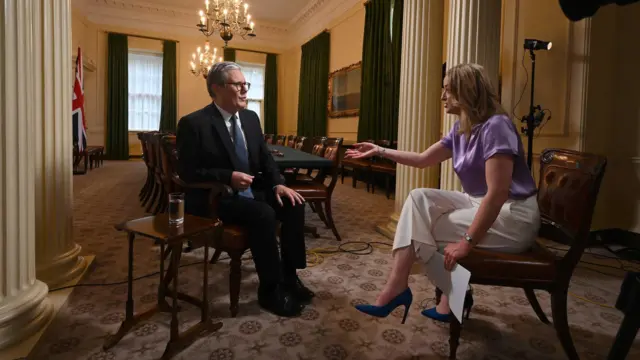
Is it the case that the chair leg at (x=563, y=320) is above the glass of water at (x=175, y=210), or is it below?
below

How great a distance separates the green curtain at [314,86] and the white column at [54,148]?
294 inches

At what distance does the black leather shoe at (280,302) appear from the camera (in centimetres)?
202

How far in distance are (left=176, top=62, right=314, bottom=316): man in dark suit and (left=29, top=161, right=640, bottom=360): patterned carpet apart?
0.16 m

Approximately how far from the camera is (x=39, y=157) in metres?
2.18

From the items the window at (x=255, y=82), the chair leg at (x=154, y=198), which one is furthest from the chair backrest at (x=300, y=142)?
the window at (x=255, y=82)

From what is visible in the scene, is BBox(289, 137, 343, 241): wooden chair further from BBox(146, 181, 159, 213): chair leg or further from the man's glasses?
BBox(146, 181, 159, 213): chair leg

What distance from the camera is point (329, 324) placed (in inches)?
76.8

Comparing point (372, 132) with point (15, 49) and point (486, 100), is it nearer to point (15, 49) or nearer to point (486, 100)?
point (486, 100)

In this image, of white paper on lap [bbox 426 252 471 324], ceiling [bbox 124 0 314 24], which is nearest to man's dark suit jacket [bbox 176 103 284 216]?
white paper on lap [bbox 426 252 471 324]

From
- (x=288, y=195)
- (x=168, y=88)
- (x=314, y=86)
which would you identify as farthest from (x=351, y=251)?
(x=168, y=88)

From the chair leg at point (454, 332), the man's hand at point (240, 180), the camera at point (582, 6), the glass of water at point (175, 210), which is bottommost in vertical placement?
the chair leg at point (454, 332)

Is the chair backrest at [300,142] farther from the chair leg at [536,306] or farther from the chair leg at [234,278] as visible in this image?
the chair leg at [536,306]

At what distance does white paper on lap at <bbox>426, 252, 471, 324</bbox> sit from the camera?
149 centimetres

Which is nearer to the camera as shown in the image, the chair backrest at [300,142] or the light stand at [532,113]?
the light stand at [532,113]
